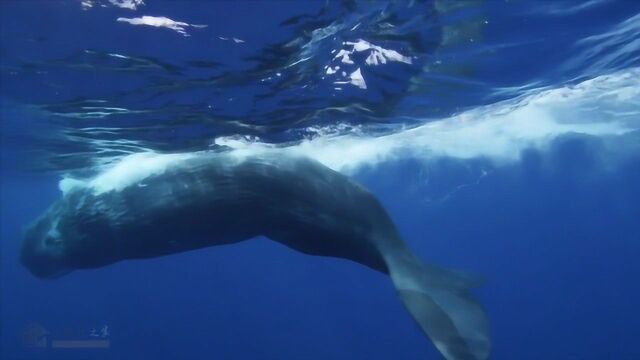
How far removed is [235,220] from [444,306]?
3.97 m

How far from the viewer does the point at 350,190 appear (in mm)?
10570

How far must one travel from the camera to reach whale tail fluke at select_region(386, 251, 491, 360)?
7.90 meters

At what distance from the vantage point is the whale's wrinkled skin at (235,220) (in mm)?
10047

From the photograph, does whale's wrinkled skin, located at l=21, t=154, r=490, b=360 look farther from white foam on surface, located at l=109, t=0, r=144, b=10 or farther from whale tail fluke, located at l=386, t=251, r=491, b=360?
white foam on surface, located at l=109, t=0, r=144, b=10

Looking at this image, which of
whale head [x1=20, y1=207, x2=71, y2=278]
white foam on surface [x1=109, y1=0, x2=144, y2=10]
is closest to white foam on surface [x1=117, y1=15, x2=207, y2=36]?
white foam on surface [x1=109, y1=0, x2=144, y2=10]

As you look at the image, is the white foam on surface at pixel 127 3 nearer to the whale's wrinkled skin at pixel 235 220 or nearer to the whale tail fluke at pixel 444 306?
the whale's wrinkled skin at pixel 235 220

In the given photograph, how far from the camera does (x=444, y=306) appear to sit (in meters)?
8.91

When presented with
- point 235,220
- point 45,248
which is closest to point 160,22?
point 235,220

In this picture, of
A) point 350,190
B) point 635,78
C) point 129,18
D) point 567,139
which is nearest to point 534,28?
point 350,190

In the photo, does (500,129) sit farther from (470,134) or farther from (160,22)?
(160,22)

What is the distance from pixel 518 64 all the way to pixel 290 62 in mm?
5144

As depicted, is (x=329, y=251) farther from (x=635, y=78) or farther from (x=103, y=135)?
(x=635, y=78)

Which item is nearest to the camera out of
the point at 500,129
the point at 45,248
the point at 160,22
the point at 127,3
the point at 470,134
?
the point at 127,3

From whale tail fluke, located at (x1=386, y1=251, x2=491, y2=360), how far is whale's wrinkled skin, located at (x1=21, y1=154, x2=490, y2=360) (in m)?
0.03
